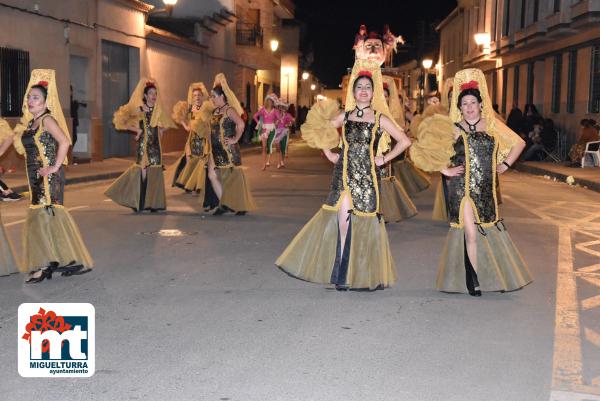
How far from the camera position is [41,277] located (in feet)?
26.5

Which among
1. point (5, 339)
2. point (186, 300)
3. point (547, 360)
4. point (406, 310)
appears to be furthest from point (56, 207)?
point (547, 360)

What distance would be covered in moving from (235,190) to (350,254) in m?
5.72

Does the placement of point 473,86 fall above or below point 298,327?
above

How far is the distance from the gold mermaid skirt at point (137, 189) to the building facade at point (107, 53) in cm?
740

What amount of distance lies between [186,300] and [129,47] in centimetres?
2180

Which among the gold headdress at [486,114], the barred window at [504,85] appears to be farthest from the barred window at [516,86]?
the gold headdress at [486,114]

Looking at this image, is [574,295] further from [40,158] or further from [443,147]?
[40,158]

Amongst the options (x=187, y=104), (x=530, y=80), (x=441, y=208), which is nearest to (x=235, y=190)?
(x=441, y=208)

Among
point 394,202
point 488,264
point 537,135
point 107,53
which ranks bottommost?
point 488,264

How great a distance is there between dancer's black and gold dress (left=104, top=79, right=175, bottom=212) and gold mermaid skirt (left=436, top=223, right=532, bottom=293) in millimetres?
6613

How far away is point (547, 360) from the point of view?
5832mm

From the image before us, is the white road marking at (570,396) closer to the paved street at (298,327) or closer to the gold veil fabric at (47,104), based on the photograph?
the paved street at (298,327)

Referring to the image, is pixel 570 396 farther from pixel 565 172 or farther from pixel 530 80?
pixel 530 80

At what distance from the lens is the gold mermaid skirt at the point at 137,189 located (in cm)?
1334
